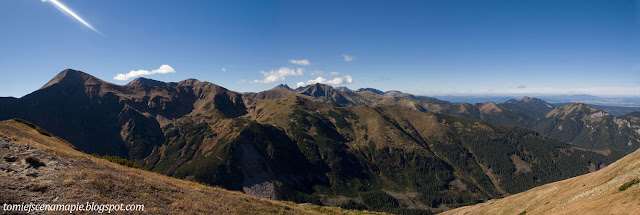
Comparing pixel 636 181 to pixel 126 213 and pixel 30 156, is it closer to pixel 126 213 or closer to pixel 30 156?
pixel 126 213

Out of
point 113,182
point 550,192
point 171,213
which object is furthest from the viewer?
point 550,192

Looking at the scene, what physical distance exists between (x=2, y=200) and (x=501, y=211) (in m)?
74.9

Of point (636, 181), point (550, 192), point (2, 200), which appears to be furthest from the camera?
point (550, 192)

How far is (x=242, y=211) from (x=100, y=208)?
1328 cm

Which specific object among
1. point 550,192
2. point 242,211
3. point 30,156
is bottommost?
point 550,192

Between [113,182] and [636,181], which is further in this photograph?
[636,181]

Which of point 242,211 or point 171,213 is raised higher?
point 171,213

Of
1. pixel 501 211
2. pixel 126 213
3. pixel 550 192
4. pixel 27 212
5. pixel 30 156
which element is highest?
pixel 30 156

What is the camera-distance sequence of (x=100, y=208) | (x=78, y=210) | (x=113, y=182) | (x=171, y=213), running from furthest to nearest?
(x=113, y=182) → (x=171, y=213) → (x=100, y=208) → (x=78, y=210)

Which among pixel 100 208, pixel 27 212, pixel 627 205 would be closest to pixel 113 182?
pixel 100 208

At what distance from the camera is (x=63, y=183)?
2122 cm

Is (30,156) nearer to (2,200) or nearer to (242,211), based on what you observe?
(2,200)

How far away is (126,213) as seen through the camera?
20422 mm

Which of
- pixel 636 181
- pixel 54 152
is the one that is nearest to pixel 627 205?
pixel 636 181
